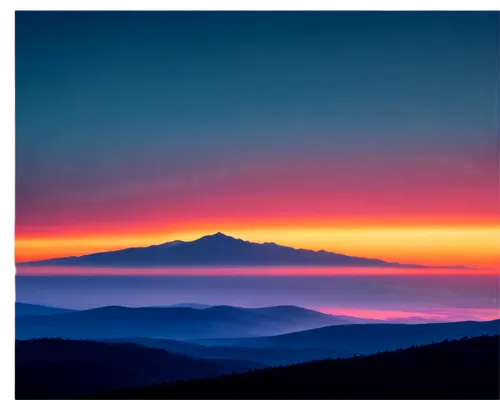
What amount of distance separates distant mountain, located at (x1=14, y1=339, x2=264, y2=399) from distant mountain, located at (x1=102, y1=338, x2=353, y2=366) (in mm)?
258

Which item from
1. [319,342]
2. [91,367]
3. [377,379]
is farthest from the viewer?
[319,342]

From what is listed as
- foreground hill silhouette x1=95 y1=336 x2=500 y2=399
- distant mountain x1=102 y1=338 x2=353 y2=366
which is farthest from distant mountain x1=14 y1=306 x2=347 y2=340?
foreground hill silhouette x1=95 y1=336 x2=500 y2=399

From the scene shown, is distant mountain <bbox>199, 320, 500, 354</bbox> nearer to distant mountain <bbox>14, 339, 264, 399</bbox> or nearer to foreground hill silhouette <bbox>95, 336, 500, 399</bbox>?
distant mountain <bbox>14, 339, 264, 399</bbox>

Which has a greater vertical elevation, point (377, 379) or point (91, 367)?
point (377, 379)

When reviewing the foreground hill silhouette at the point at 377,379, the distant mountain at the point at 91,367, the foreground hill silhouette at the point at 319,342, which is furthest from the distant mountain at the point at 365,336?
the foreground hill silhouette at the point at 377,379

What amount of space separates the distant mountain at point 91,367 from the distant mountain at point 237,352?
0.26 m

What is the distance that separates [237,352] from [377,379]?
7.27m

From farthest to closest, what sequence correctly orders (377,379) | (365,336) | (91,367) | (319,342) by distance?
(319,342), (365,336), (91,367), (377,379)

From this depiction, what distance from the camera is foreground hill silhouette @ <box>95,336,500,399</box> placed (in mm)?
9664

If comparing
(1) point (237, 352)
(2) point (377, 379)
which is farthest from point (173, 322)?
(2) point (377, 379)

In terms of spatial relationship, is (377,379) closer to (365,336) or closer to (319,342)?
(365,336)

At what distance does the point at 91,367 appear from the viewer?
1431cm

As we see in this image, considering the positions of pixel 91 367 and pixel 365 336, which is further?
pixel 365 336
